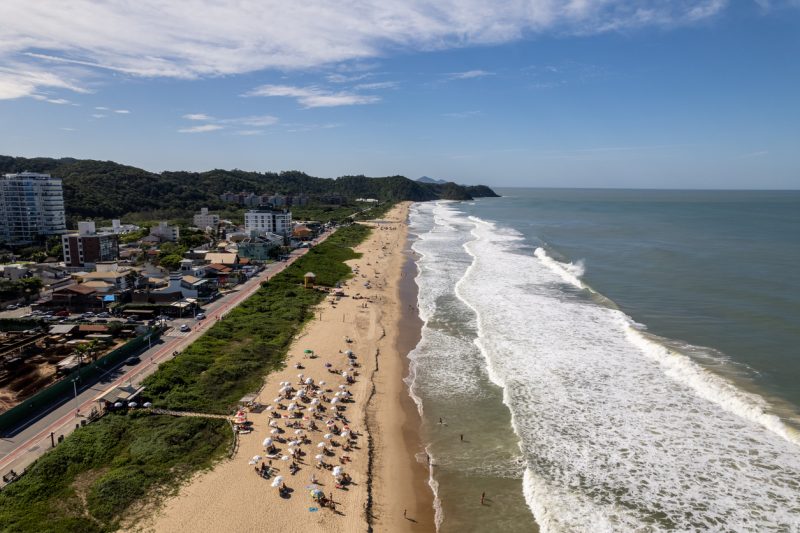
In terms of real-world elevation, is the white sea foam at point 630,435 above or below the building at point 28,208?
below

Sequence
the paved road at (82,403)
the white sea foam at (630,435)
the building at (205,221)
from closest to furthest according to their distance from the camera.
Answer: the white sea foam at (630,435)
the paved road at (82,403)
the building at (205,221)

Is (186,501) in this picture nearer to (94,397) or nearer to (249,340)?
(94,397)

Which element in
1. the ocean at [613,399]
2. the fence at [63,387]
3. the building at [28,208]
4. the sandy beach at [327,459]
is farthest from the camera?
the building at [28,208]

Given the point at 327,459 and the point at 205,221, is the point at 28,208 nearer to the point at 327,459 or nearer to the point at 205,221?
the point at 205,221

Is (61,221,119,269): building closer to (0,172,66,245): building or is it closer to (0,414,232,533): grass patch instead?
(0,172,66,245): building

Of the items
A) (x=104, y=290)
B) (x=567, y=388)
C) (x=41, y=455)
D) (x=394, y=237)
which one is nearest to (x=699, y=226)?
(x=394, y=237)

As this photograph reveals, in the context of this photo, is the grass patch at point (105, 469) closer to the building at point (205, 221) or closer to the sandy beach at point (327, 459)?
the sandy beach at point (327, 459)

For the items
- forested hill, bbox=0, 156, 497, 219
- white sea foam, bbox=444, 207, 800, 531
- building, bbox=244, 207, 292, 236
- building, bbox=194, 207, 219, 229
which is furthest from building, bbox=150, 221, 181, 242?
white sea foam, bbox=444, 207, 800, 531

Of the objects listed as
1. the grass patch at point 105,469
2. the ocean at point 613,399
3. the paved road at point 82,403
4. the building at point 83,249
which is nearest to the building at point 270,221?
the building at point 83,249
